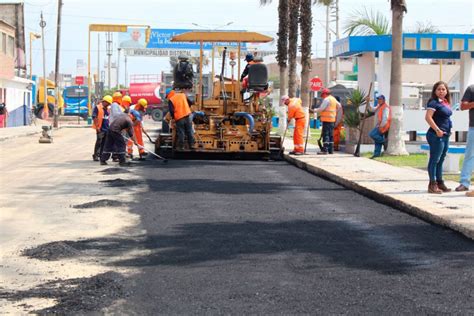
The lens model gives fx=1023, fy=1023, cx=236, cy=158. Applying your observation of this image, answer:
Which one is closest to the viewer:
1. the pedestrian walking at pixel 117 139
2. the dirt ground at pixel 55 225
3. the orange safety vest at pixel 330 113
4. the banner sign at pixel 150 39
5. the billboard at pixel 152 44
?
the dirt ground at pixel 55 225

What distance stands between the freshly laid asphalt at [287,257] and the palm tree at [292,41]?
83.6ft

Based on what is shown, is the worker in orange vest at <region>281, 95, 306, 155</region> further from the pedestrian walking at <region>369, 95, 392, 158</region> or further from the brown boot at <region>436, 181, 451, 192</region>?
the brown boot at <region>436, 181, 451, 192</region>

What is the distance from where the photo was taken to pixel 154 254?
32.6ft

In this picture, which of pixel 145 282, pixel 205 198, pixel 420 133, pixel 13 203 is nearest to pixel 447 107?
pixel 205 198

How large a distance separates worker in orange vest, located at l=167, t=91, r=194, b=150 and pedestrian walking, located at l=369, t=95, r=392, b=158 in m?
4.38

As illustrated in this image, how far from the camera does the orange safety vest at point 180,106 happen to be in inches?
944

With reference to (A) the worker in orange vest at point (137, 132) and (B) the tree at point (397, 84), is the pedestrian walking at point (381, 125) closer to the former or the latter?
(B) the tree at point (397, 84)

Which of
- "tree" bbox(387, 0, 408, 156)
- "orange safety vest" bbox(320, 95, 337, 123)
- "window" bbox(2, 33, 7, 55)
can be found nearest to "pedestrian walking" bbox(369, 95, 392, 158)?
"tree" bbox(387, 0, 408, 156)

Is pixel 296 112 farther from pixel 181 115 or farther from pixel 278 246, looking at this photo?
pixel 278 246

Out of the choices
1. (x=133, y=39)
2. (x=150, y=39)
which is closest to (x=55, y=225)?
(x=150, y=39)

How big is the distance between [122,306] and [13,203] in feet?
25.5

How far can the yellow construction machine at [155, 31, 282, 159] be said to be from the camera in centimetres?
2469

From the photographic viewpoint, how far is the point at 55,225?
1230 cm

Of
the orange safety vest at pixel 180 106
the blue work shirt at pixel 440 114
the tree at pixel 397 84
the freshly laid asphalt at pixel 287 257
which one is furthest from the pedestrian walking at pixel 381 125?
the blue work shirt at pixel 440 114
